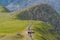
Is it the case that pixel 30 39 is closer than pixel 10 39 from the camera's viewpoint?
No

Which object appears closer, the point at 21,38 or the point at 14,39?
the point at 14,39

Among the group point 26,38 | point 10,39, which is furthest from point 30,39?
point 10,39

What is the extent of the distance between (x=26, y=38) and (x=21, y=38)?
341 centimetres

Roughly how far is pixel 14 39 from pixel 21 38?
453 inches

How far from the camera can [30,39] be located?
146m

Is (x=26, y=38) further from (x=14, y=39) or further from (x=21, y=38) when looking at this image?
(x=14, y=39)

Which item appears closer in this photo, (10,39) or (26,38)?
(10,39)

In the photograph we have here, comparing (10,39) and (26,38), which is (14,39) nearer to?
(10,39)

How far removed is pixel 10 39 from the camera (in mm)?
135500

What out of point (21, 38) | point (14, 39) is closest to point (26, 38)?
point (21, 38)

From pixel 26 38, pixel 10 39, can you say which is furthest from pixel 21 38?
pixel 10 39

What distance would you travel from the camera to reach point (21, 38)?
148 meters

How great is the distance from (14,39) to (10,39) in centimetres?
283

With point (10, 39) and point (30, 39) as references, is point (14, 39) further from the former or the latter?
point (30, 39)
